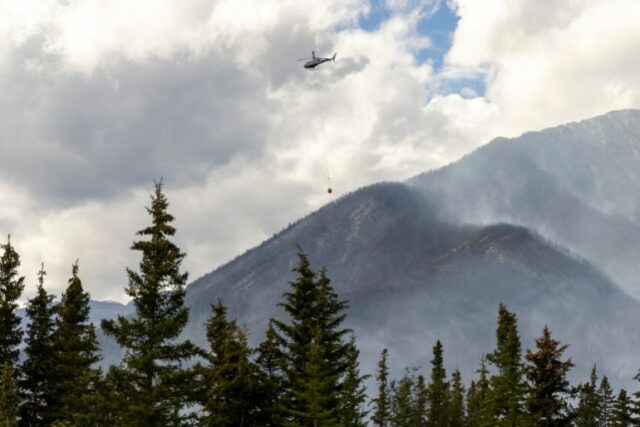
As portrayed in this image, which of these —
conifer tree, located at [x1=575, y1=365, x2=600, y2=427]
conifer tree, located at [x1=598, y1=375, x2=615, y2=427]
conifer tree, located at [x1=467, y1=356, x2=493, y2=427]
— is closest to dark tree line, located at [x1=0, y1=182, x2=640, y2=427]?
conifer tree, located at [x1=467, y1=356, x2=493, y2=427]

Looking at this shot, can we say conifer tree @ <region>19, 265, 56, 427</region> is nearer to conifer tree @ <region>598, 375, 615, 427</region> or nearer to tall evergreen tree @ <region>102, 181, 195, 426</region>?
tall evergreen tree @ <region>102, 181, 195, 426</region>

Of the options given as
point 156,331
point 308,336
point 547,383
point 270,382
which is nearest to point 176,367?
point 156,331

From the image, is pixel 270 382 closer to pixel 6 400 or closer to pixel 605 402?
pixel 6 400

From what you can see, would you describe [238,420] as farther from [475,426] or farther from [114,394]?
[475,426]

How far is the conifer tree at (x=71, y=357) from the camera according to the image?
1690 inches

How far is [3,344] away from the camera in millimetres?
42344

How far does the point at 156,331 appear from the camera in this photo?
106ft

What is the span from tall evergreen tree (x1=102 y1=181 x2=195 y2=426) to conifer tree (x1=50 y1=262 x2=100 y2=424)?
31.4ft

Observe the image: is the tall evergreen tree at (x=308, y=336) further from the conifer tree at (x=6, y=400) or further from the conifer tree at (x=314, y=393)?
the conifer tree at (x=6, y=400)

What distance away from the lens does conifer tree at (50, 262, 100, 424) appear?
141 feet

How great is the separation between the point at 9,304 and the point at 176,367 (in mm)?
14738

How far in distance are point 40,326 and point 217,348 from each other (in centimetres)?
1071

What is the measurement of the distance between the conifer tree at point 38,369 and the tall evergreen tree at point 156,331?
1358 centimetres

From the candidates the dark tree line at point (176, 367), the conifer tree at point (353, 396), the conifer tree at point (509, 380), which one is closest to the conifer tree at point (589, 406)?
the conifer tree at point (509, 380)
